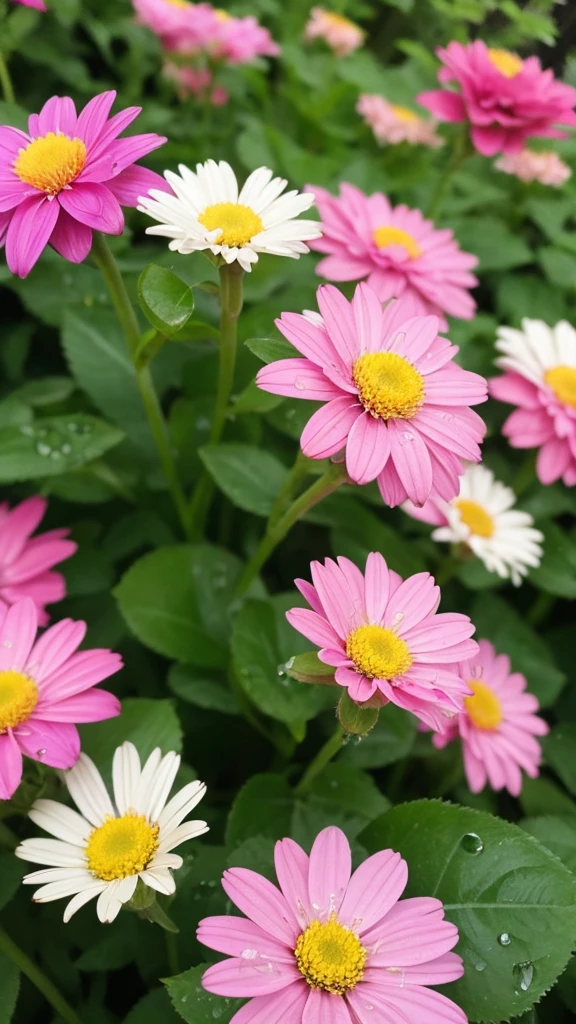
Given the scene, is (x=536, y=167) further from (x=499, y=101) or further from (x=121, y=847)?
(x=121, y=847)

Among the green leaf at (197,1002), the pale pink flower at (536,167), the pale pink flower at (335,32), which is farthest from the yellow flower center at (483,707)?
the pale pink flower at (335,32)

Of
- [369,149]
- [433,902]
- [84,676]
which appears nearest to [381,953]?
[433,902]

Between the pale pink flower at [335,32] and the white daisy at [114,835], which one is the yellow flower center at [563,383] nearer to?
the white daisy at [114,835]

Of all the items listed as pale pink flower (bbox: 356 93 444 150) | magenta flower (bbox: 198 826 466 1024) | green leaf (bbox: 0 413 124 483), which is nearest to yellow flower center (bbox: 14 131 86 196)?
green leaf (bbox: 0 413 124 483)

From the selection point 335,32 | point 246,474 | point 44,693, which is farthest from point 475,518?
point 335,32

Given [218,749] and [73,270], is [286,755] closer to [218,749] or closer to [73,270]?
[218,749]

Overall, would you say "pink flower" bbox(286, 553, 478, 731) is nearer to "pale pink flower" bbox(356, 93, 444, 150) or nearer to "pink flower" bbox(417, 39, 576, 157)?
"pink flower" bbox(417, 39, 576, 157)
